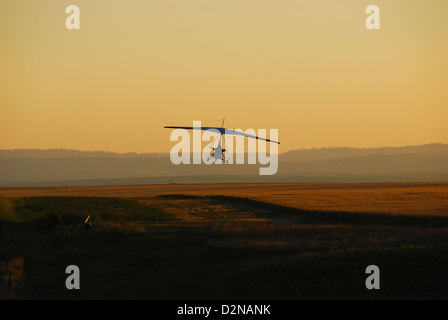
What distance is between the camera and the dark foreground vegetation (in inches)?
1180

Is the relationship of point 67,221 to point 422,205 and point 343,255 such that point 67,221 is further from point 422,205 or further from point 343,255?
point 422,205

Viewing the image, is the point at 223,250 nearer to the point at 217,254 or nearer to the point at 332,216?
the point at 217,254

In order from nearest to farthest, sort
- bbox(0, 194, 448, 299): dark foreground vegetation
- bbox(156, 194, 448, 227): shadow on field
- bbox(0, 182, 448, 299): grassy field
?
bbox(0, 194, 448, 299): dark foreground vegetation < bbox(0, 182, 448, 299): grassy field < bbox(156, 194, 448, 227): shadow on field

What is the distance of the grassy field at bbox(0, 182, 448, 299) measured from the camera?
1187 inches

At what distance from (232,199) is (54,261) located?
47051 mm

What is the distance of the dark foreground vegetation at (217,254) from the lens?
30.0 m

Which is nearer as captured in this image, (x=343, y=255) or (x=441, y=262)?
(x=441, y=262)

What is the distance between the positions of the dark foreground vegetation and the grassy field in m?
0.08

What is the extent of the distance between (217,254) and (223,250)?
3.62ft

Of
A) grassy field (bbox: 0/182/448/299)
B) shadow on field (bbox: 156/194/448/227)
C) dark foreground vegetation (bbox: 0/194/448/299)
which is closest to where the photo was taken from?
dark foreground vegetation (bbox: 0/194/448/299)

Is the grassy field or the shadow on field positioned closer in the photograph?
the grassy field

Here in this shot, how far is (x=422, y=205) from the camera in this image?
68.9 m

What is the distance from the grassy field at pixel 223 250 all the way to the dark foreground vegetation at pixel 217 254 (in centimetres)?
8
